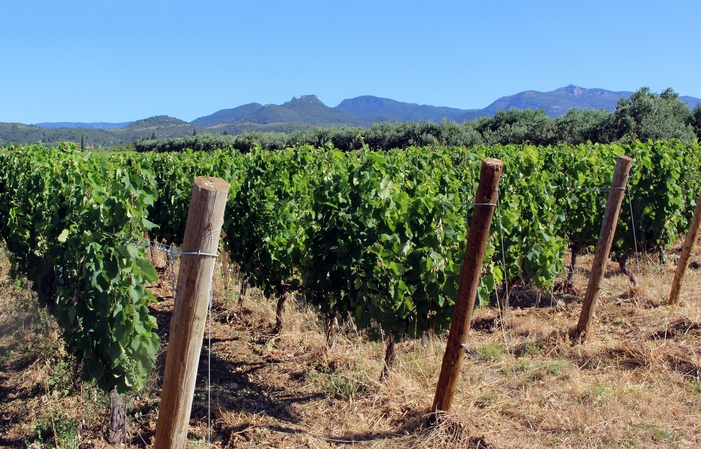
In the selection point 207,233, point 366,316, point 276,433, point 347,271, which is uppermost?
point 207,233

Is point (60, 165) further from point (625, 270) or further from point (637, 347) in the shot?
point (625, 270)

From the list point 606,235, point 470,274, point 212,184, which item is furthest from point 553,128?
point 212,184

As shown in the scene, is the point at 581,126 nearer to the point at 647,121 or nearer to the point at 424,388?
the point at 647,121

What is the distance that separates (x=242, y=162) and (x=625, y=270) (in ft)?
19.3

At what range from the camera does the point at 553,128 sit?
94.2ft

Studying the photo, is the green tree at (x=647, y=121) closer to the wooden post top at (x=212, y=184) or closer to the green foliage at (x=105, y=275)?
the green foliage at (x=105, y=275)

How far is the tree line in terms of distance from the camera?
2466 centimetres

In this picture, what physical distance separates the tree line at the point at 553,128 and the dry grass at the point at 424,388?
541 inches

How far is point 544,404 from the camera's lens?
424 centimetres

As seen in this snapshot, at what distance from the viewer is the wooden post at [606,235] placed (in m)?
4.99

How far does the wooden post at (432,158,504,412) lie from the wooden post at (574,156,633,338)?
6.98 feet

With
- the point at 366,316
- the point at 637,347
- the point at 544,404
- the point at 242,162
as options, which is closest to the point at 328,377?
the point at 366,316

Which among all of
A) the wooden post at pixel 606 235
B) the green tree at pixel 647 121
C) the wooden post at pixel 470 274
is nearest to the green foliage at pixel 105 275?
the wooden post at pixel 470 274

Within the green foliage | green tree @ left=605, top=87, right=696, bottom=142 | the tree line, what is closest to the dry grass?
the green foliage
